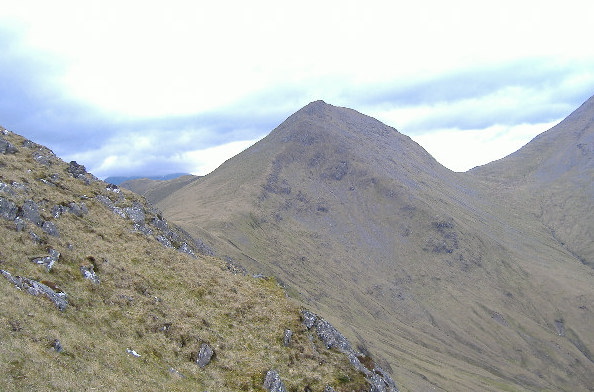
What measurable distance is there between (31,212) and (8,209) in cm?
195

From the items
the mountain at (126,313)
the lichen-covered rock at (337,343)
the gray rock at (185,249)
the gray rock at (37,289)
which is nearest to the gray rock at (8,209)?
the mountain at (126,313)

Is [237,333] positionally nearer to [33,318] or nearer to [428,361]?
[33,318]

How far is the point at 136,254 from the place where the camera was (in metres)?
43.1

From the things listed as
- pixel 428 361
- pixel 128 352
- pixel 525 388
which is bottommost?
pixel 525 388

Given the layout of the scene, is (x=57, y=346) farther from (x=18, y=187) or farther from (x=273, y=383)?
(x=18, y=187)

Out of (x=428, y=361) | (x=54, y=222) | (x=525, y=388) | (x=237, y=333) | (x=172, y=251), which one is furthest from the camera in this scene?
(x=525, y=388)

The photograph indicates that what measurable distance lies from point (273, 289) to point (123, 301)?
1990cm

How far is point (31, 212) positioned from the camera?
38.1m

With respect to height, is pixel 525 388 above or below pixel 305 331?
below

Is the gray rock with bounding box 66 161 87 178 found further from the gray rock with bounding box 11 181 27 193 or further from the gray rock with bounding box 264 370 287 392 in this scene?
the gray rock with bounding box 264 370 287 392

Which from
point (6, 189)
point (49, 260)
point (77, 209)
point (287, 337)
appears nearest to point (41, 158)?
point (77, 209)

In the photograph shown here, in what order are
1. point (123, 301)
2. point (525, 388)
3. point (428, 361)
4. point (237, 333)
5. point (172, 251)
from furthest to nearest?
point (525, 388) → point (428, 361) → point (172, 251) → point (237, 333) → point (123, 301)

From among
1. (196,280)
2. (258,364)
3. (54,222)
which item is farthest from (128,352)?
(54,222)

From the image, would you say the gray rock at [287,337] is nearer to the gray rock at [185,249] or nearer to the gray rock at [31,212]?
the gray rock at [185,249]
